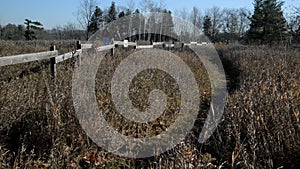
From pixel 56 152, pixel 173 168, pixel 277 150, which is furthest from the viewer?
pixel 277 150

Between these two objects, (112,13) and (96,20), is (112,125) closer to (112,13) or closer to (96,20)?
(96,20)

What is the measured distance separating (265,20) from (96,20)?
131ft

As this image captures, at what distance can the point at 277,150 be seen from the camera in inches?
118

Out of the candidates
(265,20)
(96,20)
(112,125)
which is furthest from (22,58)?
(96,20)

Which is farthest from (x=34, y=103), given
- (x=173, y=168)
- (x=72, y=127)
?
(x=173, y=168)

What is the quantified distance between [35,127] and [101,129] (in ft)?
2.46

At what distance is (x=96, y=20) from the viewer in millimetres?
65438

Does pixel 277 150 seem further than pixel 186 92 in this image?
No

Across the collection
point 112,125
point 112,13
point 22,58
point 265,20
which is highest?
point 112,13

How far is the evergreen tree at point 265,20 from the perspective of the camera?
3622 cm

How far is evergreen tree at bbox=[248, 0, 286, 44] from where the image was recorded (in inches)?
1426

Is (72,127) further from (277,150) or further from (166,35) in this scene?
(166,35)

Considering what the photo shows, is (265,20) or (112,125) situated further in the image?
(265,20)

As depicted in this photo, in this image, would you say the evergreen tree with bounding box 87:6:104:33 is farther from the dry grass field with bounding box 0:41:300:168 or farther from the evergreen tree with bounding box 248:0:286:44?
the dry grass field with bounding box 0:41:300:168
